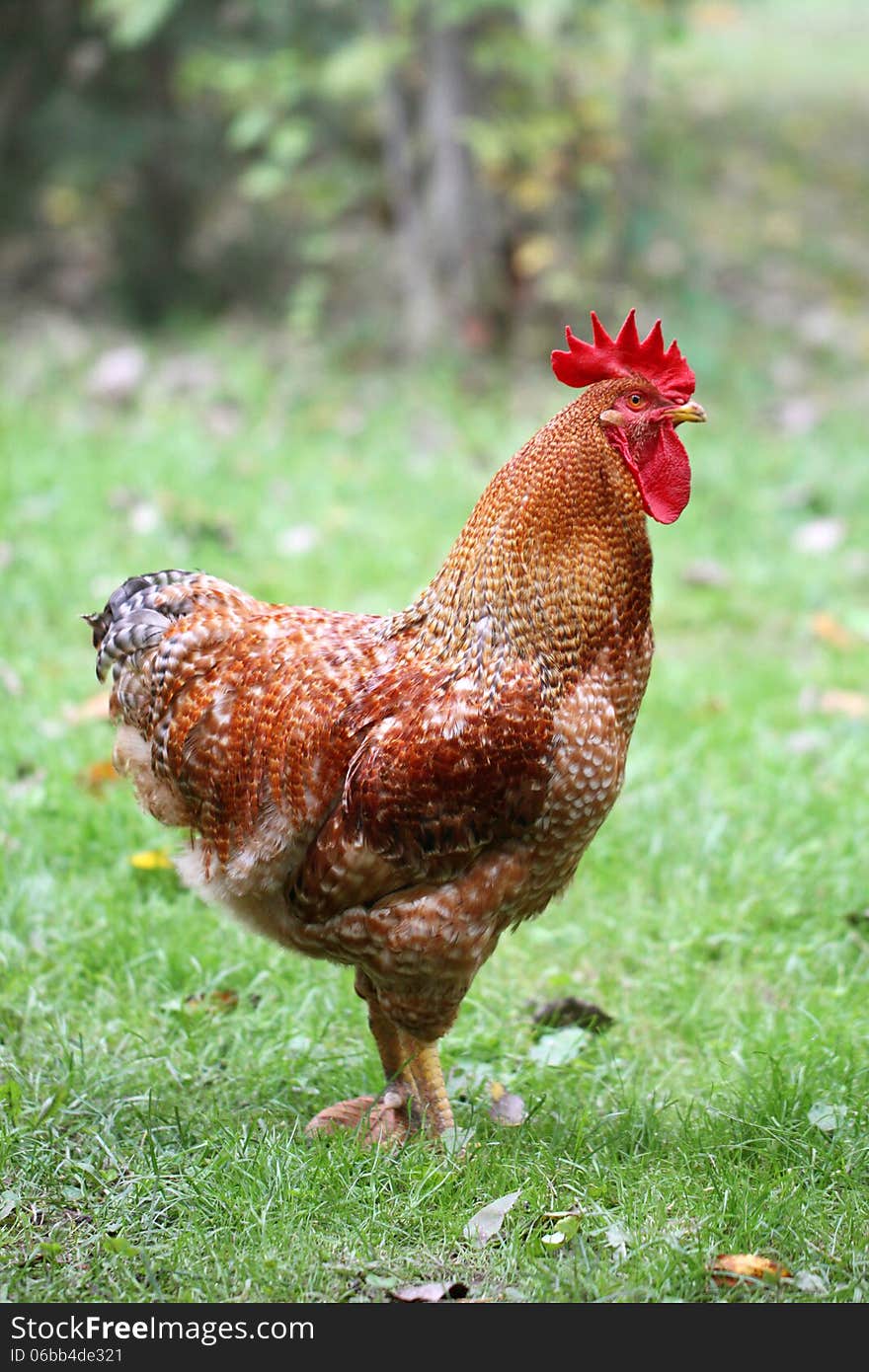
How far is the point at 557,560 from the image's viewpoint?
9.69 ft

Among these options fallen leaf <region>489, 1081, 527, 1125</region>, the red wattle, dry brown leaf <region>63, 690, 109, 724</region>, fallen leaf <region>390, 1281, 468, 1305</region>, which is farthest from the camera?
dry brown leaf <region>63, 690, 109, 724</region>

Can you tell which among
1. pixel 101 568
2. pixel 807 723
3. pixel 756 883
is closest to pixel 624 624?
pixel 756 883

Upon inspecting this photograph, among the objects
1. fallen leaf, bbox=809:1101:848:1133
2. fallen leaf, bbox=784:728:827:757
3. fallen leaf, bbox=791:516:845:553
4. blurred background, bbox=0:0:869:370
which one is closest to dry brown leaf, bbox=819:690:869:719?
fallen leaf, bbox=784:728:827:757

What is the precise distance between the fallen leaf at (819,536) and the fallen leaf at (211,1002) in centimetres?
408

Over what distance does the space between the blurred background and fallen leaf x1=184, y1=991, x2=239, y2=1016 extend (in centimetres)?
565

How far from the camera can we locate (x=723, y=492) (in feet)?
24.1

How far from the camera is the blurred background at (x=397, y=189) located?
27.6 feet

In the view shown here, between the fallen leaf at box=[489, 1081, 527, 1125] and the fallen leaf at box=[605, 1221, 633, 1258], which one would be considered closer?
the fallen leaf at box=[605, 1221, 633, 1258]

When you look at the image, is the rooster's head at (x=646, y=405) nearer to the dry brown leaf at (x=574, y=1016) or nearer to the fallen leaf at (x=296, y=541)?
the dry brown leaf at (x=574, y=1016)

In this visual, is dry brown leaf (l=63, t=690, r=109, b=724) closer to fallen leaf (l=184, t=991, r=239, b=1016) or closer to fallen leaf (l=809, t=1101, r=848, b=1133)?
fallen leaf (l=184, t=991, r=239, b=1016)

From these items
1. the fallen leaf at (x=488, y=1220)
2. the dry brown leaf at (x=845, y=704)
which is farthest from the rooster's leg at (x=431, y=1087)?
the dry brown leaf at (x=845, y=704)

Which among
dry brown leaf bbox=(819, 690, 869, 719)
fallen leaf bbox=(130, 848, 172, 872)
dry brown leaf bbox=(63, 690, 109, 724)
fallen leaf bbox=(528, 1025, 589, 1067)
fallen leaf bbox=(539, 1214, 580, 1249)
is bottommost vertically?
fallen leaf bbox=(539, 1214, 580, 1249)

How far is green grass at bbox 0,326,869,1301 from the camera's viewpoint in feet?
9.43

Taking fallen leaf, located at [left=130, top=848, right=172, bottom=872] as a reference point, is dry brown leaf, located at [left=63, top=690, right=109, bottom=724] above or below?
above
